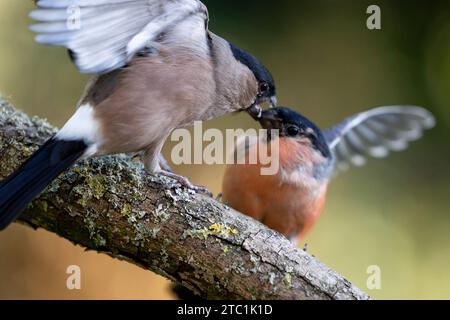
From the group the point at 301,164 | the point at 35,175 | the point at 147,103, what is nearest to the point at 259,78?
the point at 301,164

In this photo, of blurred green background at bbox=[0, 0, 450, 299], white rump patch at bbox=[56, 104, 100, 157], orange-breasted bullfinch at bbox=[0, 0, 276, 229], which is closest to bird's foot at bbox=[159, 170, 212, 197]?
orange-breasted bullfinch at bbox=[0, 0, 276, 229]

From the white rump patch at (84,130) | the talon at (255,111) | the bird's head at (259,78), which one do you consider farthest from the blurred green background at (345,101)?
the white rump patch at (84,130)

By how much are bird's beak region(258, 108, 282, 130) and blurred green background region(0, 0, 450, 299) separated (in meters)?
1.69

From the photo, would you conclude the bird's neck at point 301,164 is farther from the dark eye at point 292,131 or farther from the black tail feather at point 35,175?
the black tail feather at point 35,175

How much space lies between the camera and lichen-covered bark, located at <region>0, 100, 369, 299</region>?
7.88ft

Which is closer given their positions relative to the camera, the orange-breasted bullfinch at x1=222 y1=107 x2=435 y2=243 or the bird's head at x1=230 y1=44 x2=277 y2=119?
the bird's head at x1=230 y1=44 x2=277 y2=119

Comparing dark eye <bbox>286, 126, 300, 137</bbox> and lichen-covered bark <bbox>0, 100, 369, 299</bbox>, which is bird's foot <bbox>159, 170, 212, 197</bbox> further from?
dark eye <bbox>286, 126, 300, 137</bbox>

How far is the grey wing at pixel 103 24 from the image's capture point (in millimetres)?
2190

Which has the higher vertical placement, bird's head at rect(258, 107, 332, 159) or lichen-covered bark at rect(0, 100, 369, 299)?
bird's head at rect(258, 107, 332, 159)

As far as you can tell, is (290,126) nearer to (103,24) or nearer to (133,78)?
(133,78)

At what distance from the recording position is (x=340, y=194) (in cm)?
523

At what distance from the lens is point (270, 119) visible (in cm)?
338

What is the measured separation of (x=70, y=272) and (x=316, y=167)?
2006 mm

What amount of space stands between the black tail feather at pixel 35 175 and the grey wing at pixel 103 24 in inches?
13.8
